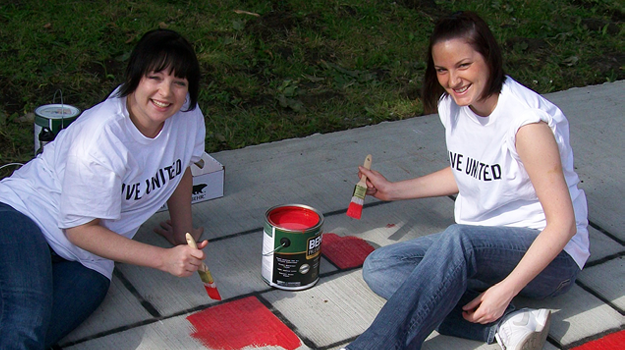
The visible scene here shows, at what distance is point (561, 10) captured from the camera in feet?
21.0

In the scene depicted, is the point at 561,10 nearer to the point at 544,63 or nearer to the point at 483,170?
the point at 544,63

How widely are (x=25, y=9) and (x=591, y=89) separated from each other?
13.3 feet

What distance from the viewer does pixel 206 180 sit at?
3328 millimetres

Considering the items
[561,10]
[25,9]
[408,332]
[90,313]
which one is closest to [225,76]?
[25,9]

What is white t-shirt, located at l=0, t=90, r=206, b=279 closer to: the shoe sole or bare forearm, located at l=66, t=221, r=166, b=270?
bare forearm, located at l=66, t=221, r=166, b=270

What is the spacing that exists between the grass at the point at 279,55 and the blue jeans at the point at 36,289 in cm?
135

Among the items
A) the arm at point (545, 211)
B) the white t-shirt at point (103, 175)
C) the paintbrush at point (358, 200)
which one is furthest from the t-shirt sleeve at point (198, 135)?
the arm at point (545, 211)

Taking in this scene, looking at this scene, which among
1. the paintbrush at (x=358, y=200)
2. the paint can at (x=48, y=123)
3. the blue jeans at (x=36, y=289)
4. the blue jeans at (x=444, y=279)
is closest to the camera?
the blue jeans at (x=36, y=289)

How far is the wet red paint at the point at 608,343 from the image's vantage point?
2.56m

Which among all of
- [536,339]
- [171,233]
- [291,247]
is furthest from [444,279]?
[171,233]

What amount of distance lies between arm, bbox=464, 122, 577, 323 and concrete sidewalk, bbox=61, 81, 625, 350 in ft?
0.99

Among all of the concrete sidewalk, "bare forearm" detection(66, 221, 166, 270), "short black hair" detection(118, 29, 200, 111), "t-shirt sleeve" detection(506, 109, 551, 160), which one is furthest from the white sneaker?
"short black hair" detection(118, 29, 200, 111)

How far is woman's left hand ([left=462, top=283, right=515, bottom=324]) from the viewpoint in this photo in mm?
2355

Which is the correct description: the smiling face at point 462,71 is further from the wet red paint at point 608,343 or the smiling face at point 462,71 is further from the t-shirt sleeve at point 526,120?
the wet red paint at point 608,343
